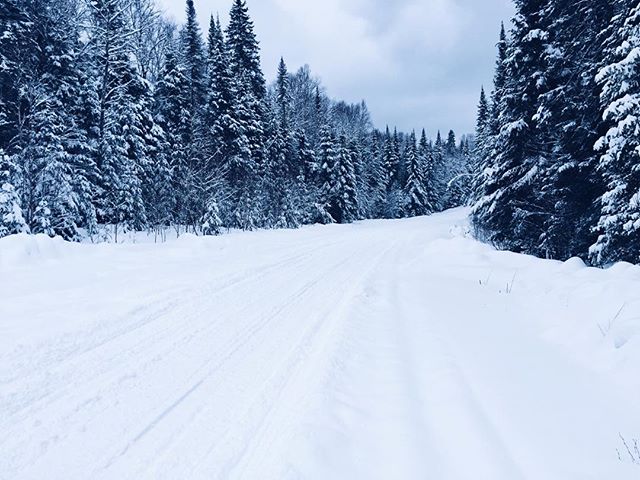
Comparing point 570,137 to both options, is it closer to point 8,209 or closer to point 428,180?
point 8,209

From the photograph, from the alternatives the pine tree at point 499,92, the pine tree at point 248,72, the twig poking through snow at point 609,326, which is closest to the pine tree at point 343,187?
the pine tree at point 248,72

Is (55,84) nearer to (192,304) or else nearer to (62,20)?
(62,20)

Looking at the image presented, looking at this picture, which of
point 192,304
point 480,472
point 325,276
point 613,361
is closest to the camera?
point 480,472

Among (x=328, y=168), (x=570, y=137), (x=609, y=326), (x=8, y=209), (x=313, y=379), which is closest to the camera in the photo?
(x=313, y=379)

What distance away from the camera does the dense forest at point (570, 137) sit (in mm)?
7938

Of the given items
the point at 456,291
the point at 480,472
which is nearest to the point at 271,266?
the point at 456,291

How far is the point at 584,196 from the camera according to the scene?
450 inches

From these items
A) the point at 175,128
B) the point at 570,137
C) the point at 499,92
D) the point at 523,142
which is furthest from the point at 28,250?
the point at 499,92

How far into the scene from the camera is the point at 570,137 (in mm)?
11383

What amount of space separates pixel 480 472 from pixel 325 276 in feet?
20.0

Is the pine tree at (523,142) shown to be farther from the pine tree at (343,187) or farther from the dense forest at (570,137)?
the pine tree at (343,187)

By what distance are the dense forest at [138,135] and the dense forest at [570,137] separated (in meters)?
6.63

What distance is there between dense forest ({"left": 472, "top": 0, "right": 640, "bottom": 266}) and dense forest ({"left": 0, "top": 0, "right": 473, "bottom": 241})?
6627 mm

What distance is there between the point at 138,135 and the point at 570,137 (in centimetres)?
1997
